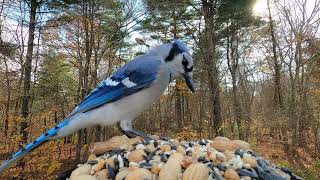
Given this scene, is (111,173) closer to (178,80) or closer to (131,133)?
(131,133)

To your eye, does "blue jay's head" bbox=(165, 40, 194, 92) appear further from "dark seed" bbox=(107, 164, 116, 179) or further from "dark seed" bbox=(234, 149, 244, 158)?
"dark seed" bbox=(107, 164, 116, 179)

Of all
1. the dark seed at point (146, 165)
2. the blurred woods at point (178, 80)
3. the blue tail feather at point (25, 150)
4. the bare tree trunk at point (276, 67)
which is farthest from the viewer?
the bare tree trunk at point (276, 67)

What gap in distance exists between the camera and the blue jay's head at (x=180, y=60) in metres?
2.29

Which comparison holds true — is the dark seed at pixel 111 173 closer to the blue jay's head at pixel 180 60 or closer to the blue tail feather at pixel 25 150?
the blue tail feather at pixel 25 150

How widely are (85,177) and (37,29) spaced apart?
10484 mm

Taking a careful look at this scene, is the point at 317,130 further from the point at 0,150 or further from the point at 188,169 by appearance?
the point at 188,169

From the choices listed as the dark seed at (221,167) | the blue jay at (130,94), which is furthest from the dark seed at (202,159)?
the blue jay at (130,94)

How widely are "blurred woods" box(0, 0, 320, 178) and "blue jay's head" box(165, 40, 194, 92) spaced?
6605 mm

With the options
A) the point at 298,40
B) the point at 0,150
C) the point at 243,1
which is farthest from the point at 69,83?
the point at 298,40

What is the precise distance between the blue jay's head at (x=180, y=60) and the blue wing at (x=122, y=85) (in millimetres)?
88

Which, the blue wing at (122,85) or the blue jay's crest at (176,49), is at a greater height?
the blue jay's crest at (176,49)

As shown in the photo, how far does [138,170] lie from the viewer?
1.77 meters

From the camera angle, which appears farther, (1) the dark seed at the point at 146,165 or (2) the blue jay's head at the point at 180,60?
(2) the blue jay's head at the point at 180,60

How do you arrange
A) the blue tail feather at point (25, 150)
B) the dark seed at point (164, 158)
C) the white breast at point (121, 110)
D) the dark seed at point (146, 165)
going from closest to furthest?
the dark seed at point (146, 165), the dark seed at point (164, 158), the blue tail feather at point (25, 150), the white breast at point (121, 110)
